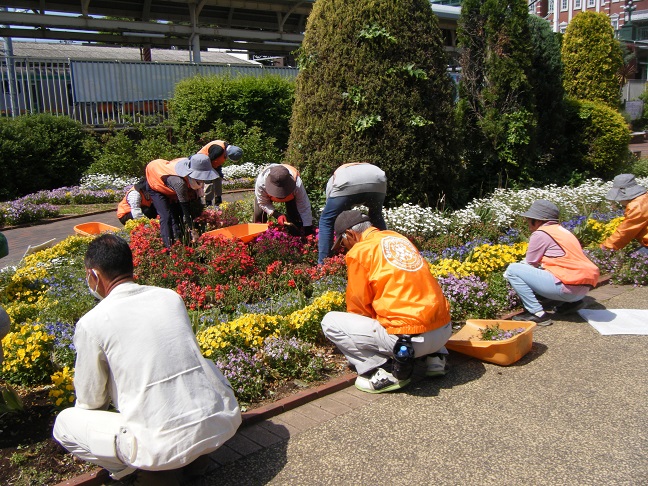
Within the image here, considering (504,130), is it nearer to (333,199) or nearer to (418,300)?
(333,199)

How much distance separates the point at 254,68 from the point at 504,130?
1102 centimetres

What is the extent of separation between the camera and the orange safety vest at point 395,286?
4.04 metres

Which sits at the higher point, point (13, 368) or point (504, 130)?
point (504, 130)

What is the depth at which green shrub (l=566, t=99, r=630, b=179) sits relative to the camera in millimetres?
11406

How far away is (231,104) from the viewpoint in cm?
1508

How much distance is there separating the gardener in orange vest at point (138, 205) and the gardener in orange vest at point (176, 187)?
40.4 inches

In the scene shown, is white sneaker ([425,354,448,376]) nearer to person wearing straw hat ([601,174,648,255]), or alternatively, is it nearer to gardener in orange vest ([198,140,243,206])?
gardener in orange vest ([198,140,243,206])

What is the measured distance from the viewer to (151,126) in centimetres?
1541

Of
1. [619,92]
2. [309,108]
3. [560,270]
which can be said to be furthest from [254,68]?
[560,270]

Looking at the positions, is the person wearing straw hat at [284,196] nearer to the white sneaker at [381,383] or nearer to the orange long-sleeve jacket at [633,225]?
the white sneaker at [381,383]

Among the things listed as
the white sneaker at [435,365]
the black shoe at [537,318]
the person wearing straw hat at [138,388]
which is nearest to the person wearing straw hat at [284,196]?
the black shoe at [537,318]

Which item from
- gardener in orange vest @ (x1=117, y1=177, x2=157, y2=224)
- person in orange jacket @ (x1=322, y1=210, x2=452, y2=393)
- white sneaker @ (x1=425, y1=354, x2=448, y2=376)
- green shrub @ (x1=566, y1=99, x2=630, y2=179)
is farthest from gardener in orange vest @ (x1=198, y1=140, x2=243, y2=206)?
green shrub @ (x1=566, y1=99, x2=630, y2=179)

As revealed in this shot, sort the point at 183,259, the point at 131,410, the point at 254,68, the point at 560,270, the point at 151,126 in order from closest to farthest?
1. the point at 131,410
2. the point at 560,270
3. the point at 183,259
4. the point at 151,126
5. the point at 254,68

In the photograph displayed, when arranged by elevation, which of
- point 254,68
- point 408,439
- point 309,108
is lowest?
point 408,439
